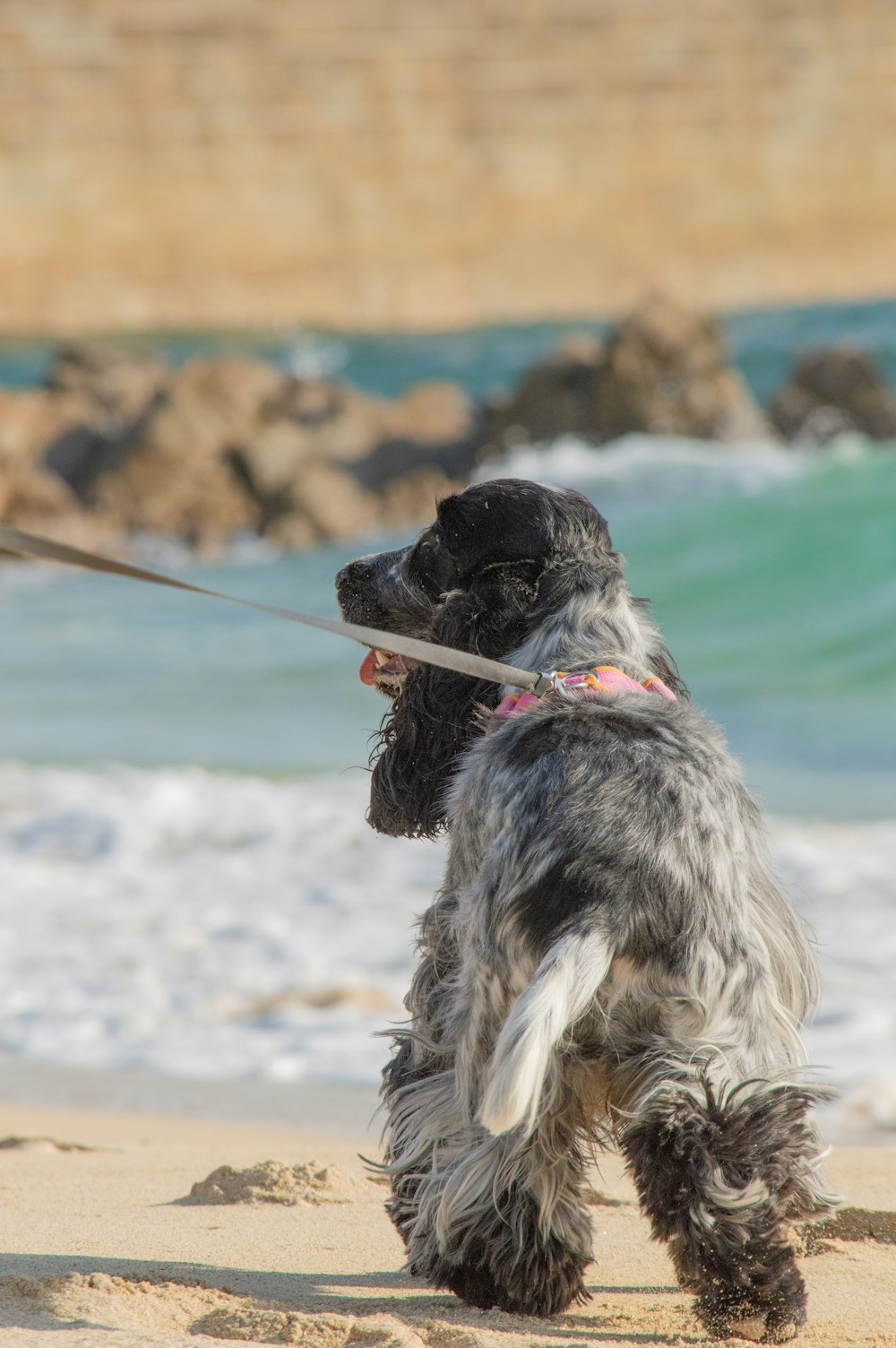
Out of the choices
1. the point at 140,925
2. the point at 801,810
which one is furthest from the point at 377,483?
the point at 140,925

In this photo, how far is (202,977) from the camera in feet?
19.1

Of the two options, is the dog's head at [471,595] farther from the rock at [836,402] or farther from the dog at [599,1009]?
the rock at [836,402]

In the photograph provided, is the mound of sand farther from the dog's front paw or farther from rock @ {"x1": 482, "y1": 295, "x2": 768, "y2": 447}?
rock @ {"x1": 482, "y1": 295, "x2": 768, "y2": 447}

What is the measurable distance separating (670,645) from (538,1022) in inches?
427

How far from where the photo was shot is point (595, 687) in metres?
2.60

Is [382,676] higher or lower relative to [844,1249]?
higher

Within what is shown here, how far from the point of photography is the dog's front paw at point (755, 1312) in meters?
2.41

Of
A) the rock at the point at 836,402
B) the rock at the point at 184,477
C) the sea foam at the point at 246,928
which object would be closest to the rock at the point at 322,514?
the rock at the point at 184,477

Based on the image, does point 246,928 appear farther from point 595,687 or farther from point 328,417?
point 328,417

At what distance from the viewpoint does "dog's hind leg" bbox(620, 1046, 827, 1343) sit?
2.33 m

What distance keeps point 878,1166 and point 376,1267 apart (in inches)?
54.9

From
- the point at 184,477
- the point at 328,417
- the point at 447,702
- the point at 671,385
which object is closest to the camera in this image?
the point at 447,702

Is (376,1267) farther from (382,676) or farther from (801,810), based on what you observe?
(801,810)

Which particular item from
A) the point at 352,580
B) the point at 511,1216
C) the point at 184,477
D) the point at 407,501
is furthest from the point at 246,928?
the point at 184,477
